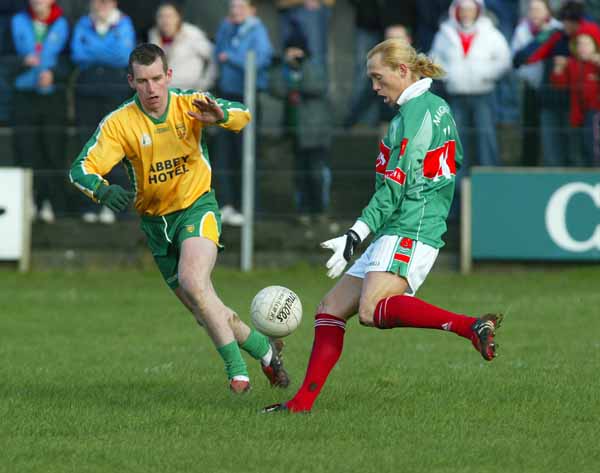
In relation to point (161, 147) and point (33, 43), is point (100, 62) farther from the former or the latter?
point (161, 147)

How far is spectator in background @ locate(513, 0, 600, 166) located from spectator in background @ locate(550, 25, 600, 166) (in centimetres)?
8

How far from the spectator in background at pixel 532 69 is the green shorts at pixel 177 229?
721cm

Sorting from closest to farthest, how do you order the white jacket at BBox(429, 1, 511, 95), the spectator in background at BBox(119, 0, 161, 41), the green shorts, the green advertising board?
the green shorts → the white jacket at BBox(429, 1, 511, 95) → the green advertising board → the spectator in background at BBox(119, 0, 161, 41)

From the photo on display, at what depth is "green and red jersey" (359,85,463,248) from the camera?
7258mm

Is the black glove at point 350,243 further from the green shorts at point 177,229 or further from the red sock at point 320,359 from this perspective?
the green shorts at point 177,229

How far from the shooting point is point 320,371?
25.2 ft

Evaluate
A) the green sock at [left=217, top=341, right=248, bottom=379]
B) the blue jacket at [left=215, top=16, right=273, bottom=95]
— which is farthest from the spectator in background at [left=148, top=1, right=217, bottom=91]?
the green sock at [left=217, top=341, right=248, bottom=379]

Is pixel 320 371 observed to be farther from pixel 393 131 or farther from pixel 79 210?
pixel 79 210

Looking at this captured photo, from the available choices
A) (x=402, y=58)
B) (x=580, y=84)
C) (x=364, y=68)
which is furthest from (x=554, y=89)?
(x=402, y=58)

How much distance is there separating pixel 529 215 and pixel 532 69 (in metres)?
1.63

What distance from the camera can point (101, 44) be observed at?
15305 mm

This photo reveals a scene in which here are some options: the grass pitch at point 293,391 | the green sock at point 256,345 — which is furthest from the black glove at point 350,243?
the green sock at point 256,345

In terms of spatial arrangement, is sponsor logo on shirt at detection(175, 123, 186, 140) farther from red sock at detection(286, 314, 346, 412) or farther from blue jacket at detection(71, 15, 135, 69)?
blue jacket at detection(71, 15, 135, 69)

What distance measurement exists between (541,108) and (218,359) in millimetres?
6298
